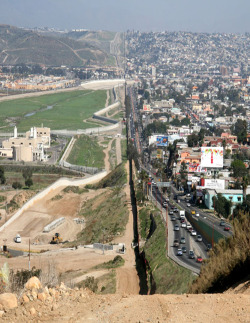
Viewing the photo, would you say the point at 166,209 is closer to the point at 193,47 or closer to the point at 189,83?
the point at 189,83

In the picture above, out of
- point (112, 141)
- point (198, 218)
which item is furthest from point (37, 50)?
point (198, 218)

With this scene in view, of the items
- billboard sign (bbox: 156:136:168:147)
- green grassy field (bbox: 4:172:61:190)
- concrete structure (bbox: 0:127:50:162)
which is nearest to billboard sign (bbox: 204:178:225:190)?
green grassy field (bbox: 4:172:61:190)

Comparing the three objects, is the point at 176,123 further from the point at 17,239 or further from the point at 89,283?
the point at 89,283

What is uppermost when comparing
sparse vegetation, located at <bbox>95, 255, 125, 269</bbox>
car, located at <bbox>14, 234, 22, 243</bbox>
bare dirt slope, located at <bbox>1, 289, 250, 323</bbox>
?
bare dirt slope, located at <bbox>1, 289, 250, 323</bbox>

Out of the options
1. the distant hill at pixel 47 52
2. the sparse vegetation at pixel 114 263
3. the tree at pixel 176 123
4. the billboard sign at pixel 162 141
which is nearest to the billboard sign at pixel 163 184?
the sparse vegetation at pixel 114 263

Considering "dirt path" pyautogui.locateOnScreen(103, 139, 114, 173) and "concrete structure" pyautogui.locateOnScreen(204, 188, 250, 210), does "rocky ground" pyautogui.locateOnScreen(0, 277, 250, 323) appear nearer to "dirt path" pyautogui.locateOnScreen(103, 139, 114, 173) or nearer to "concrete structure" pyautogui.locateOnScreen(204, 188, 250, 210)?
"concrete structure" pyautogui.locateOnScreen(204, 188, 250, 210)

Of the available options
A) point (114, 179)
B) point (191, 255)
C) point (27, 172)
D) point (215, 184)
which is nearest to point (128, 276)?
point (191, 255)

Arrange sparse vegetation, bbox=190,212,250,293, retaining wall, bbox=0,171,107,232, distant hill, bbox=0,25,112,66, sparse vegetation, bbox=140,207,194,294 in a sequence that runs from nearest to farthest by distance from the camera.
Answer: sparse vegetation, bbox=190,212,250,293 < sparse vegetation, bbox=140,207,194,294 < retaining wall, bbox=0,171,107,232 < distant hill, bbox=0,25,112,66

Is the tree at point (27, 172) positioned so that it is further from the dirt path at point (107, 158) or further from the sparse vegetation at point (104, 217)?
the sparse vegetation at point (104, 217)
